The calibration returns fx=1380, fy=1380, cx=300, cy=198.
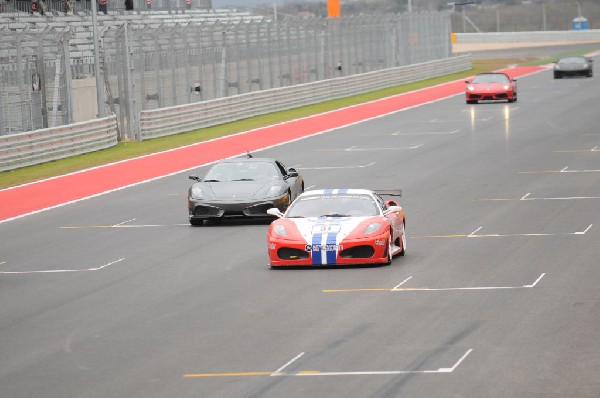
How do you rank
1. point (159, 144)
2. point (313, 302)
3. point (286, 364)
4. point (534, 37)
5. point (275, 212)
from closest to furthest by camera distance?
point (286, 364) < point (313, 302) < point (275, 212) < point (159, 144) < point (534, 37)

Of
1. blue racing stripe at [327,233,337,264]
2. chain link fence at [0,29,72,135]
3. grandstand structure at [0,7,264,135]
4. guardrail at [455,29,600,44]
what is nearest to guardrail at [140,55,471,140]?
grandstand structure at [0,7,264,135]

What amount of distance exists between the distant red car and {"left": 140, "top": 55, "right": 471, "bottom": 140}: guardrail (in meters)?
7.42

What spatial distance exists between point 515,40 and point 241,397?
4870 inches

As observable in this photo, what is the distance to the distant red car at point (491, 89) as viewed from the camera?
5659 cm

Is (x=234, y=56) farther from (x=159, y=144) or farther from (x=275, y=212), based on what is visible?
(x=275, y=212)

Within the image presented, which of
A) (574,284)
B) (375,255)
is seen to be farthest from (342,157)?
(574,284)

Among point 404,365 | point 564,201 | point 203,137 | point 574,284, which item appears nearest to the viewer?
point 404,365

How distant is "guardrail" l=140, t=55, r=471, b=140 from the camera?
46.8 metres

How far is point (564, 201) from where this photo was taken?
1048 inches

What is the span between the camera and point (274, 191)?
25.3 metres

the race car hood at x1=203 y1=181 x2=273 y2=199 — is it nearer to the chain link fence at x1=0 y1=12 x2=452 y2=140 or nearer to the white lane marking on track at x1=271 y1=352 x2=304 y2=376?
the white lane marking on track at x1=271 y1=352 x2=304 y2=376

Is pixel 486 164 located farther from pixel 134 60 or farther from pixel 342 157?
pixel 134 60

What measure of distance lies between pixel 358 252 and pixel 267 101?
3640 centimetres

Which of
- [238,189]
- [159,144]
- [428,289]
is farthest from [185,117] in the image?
[428,289]
